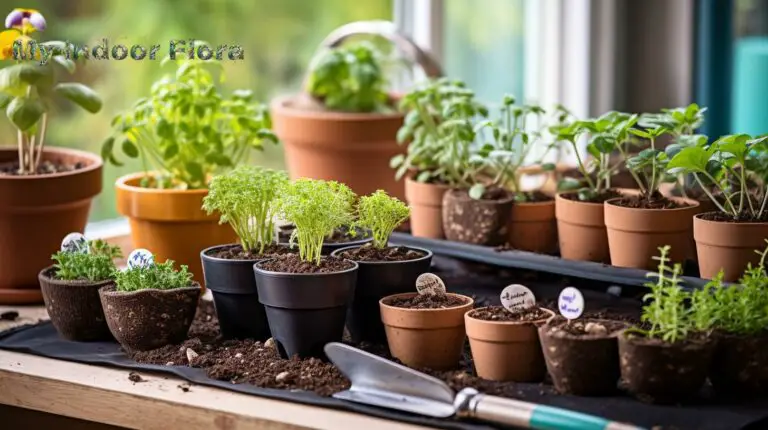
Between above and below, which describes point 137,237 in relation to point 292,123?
below

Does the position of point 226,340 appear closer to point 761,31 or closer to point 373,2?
point 373,2

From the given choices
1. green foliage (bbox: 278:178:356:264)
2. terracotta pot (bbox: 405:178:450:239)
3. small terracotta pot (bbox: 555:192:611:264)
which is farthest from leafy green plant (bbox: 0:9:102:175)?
small terracotta pot (bbox: 555:192:611:264)

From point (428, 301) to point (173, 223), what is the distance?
660 millimetres

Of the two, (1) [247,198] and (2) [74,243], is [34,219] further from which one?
(1) [247,198]

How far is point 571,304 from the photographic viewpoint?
144 cm

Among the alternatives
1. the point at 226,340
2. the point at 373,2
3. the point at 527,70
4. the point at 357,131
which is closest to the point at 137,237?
the point at 226,340

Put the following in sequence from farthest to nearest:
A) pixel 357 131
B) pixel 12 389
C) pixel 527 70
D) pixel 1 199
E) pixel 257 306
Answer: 1. pixel 527 70
2. pixel 357 131
3. pixel 1 199
4. pixel 257 306
5. pixel 12 389

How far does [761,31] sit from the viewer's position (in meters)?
4.16

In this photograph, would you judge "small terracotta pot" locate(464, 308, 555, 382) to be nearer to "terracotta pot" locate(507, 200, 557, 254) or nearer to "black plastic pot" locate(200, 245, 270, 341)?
"black plastic pot" locate(200, 245, 270, 341)

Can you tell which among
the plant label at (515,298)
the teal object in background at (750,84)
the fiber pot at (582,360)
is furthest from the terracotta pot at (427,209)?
the teal object in background at (750,84)

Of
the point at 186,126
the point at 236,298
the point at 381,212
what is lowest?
the point at 236,298

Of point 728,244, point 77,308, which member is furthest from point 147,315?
point 728,244

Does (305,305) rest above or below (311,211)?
below

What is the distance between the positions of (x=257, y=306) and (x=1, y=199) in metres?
0.59
